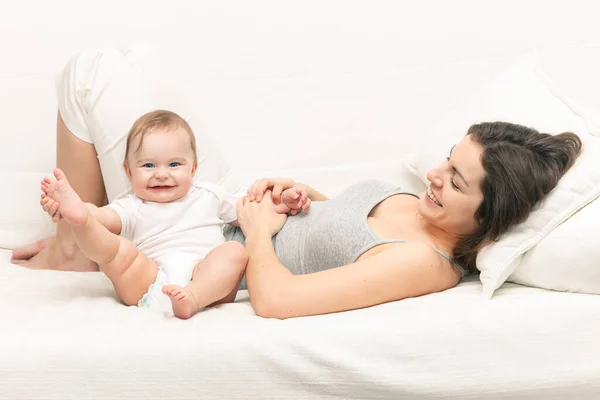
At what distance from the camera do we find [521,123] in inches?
65.3

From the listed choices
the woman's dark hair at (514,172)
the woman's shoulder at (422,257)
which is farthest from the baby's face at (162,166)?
the woman's dark hair at (514,172)

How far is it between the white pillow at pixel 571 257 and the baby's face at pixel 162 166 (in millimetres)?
816

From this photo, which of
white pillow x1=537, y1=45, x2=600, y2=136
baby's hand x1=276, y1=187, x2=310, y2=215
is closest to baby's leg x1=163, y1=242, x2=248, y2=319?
baby's hand x1=276, y1=187, x2=310, y2=215

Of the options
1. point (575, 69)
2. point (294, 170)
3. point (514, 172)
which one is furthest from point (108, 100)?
point (575, 69)

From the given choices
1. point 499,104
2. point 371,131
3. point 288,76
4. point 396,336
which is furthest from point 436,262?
point 288,76

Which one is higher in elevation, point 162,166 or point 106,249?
point 162,166

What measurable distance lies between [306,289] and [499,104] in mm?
812

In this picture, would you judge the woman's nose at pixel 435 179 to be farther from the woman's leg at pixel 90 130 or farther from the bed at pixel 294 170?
the woman's leg at pixel 90 130

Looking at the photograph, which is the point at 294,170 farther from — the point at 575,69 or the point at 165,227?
the point at 575,69

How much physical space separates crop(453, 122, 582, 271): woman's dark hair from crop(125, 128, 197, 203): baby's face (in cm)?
68

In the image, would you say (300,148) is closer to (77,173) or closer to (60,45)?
(77,173)

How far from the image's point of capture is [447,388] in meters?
1.23

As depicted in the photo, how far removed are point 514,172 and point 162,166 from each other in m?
0.80

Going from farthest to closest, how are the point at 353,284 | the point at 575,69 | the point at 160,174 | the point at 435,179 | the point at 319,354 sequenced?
A: the point at 575,69 < the point at 160,174 < the point at 435,179 < the point at 353,284 < the point at 319,354
